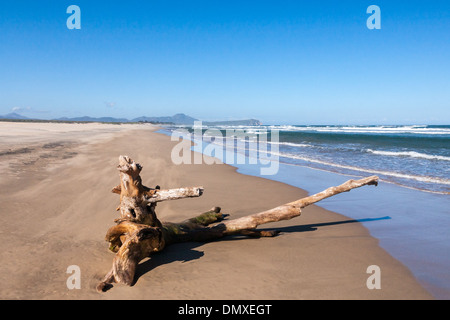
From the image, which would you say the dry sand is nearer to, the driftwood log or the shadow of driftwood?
the shadow of driftwood

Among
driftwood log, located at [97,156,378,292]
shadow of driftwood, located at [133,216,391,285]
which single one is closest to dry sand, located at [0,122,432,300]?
shadow of driftwood, located at [133,216,391,285]

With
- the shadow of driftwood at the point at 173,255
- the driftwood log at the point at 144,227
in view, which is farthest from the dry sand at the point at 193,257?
the driftwood log at the point at 144,227

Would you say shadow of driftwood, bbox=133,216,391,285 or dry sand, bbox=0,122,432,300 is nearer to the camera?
dry sand, bbox=0,122,432,300

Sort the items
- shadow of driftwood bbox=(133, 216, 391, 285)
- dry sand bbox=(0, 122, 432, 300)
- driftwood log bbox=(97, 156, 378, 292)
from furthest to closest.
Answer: shadow of driftwood bbox=(133, 216, 391, 285) → driftwood log bbox=(97, 156, 378, 292) → dry sand bbox=(0, 122, 432, 300)

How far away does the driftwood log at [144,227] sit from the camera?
384 centimetres

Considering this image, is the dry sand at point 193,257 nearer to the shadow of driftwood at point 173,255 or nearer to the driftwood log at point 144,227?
the shadow of driftwood at point 173,255

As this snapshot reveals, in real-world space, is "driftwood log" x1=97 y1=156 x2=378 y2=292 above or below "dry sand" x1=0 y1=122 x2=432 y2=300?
above

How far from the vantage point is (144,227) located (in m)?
4.18

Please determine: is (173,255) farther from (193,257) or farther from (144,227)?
(144,227)

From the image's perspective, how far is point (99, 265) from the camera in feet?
14.2

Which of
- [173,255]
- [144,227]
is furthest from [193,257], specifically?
[144,227]

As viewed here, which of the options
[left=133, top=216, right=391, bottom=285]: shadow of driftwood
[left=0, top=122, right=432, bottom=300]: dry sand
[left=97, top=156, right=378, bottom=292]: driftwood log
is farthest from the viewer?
[left=133, top=216, right=391, bottom=285]: shadow of driftwood

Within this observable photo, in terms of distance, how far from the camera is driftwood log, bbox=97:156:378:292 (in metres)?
3.84
